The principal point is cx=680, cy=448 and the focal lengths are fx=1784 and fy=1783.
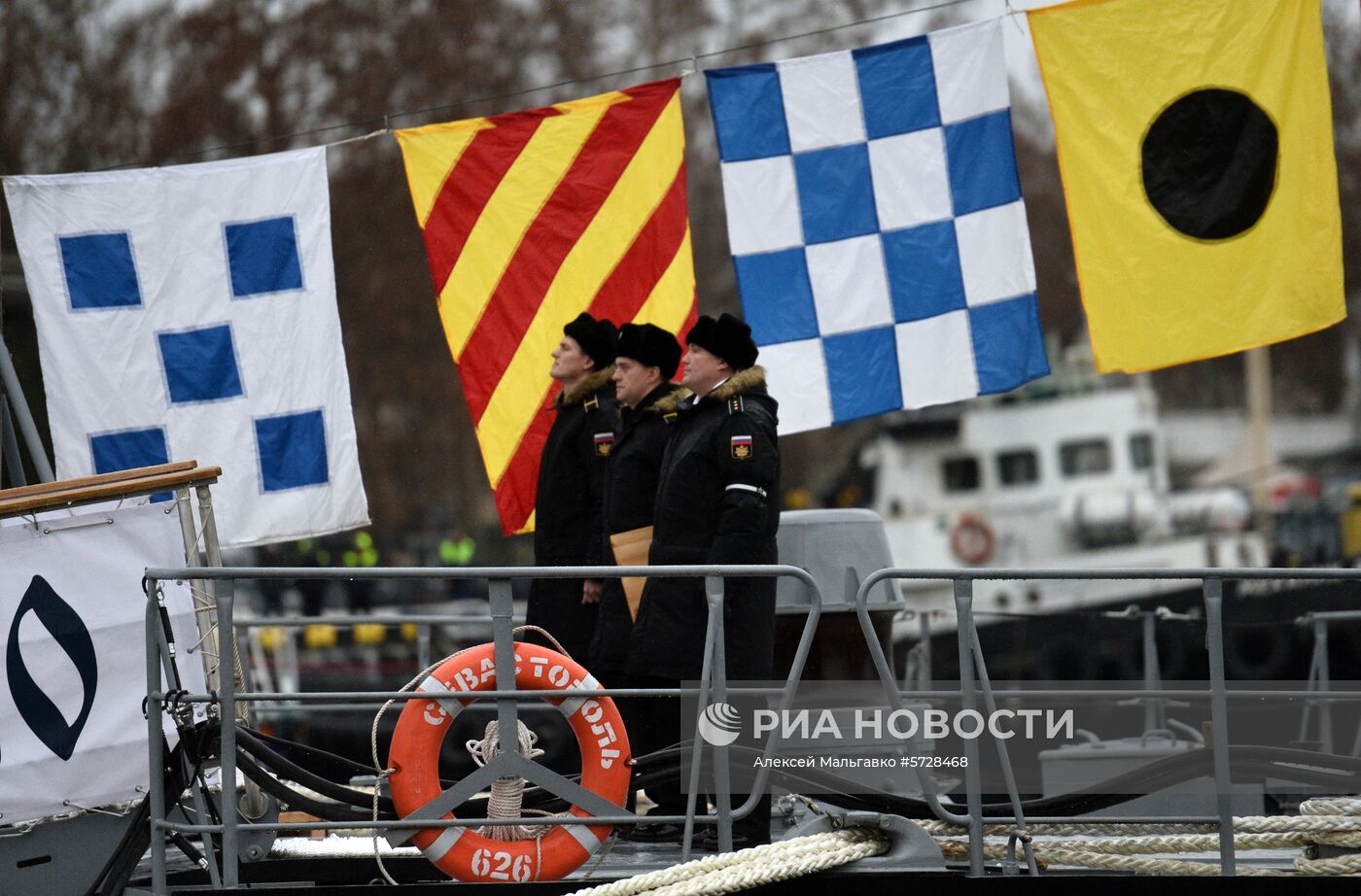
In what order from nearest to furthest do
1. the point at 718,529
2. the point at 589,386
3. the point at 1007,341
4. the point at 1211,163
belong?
the point at 718,529 → the point at 589,386 → the point at 1211,163 → the point at 1007,341

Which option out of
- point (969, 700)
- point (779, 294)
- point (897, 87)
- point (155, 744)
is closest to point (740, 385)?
point (969, 700)

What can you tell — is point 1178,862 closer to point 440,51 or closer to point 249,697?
point 249,697

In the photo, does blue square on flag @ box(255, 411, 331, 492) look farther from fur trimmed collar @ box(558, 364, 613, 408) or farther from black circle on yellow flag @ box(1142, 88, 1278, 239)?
black circle on yellow flag @ box(1142, 88, 1278, 239)

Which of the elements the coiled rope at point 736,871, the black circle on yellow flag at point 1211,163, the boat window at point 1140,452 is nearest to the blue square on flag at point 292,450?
the coiled rope at point 736,871

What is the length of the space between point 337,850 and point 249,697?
1.39 meters

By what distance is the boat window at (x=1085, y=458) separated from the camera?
3706 cm

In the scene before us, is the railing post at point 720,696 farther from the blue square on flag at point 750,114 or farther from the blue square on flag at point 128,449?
the blue square on flag at point 128,449

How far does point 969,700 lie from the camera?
484cm

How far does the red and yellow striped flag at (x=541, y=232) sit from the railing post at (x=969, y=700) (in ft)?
12.5

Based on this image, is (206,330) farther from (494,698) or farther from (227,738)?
(494,698)

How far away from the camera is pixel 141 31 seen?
2548 cm

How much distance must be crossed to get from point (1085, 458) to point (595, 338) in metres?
Answer: 31.9

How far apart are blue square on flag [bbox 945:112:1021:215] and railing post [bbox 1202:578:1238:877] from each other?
3.77 m

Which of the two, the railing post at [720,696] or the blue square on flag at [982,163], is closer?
the railing post at [720,696]
